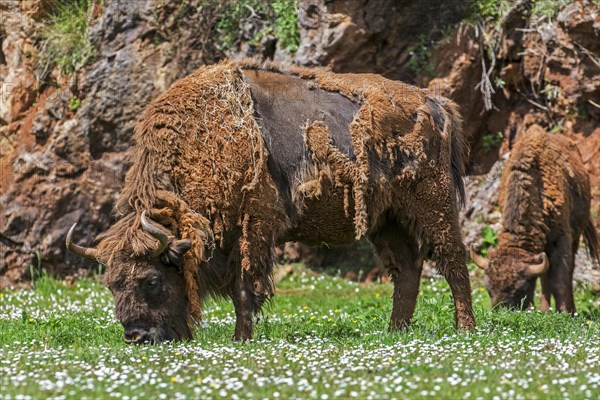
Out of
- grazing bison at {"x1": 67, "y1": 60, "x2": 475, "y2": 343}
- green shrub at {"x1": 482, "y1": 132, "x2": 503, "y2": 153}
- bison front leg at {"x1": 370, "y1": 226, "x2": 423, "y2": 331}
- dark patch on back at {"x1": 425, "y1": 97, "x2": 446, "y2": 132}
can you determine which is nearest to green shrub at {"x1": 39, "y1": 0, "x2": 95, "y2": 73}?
green shrub at {"x1": 482, "y1": 132, "x2": 503, "y2": 153}

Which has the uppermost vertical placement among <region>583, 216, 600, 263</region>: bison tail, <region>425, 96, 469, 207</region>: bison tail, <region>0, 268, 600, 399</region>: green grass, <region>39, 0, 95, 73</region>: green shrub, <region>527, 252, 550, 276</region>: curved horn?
<region>39, 0, 95, 73</region>: green shrub

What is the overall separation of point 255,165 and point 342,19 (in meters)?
7.16

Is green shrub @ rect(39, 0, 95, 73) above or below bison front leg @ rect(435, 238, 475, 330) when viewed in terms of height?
above

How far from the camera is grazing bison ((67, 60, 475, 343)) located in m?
8.73

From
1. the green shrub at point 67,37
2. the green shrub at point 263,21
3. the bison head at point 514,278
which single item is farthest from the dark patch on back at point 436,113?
the green shrub at point 67,37

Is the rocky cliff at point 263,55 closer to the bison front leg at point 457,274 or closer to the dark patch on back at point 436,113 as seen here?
the dark patch on back at point 436,113

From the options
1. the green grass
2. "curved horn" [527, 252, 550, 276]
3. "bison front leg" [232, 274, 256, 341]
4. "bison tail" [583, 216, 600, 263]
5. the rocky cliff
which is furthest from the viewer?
the rocky cliff

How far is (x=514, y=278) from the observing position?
12.5 m

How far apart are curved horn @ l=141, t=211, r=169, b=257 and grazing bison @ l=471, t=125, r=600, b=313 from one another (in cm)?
546

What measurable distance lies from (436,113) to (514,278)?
3.23 metres

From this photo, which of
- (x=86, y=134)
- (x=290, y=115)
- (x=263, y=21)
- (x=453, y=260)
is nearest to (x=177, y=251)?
(x=290, y=115)

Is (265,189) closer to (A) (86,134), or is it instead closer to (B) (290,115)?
(B) (290,115)

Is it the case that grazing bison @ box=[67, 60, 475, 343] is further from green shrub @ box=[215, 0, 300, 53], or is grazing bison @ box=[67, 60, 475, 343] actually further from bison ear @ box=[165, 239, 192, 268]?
green shrub @ box=[215, 0, 300, 53]

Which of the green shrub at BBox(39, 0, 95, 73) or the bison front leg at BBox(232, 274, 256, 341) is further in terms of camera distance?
the green shrub at BBox(39, 0, 95, 73)
